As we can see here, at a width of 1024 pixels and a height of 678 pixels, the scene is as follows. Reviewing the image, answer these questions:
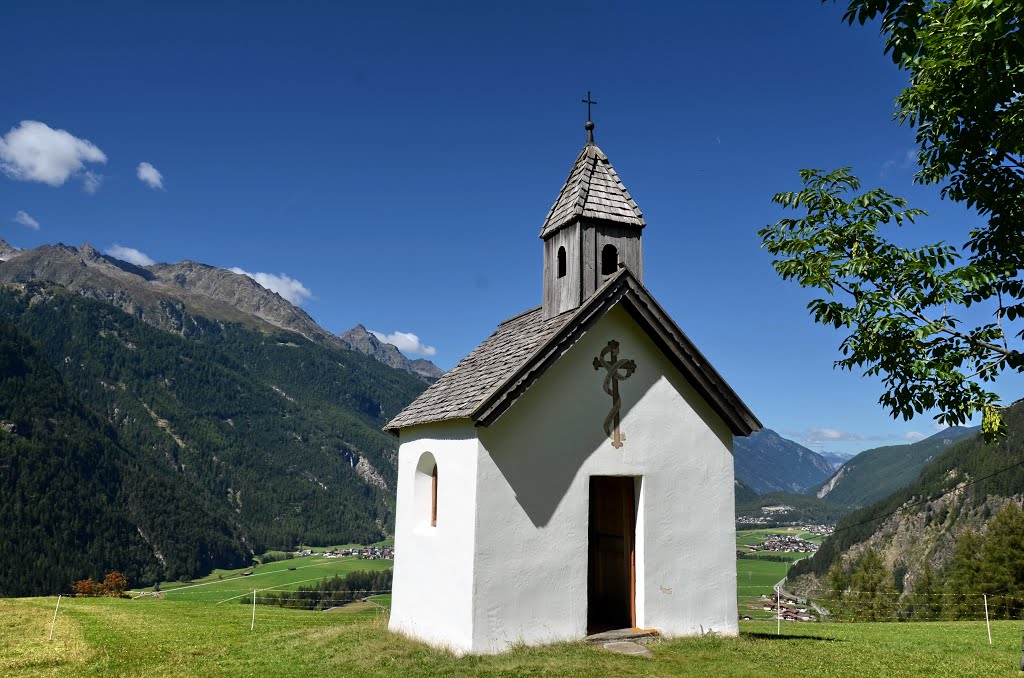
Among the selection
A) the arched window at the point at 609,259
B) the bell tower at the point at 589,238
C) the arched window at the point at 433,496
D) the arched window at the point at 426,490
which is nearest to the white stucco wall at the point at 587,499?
the bell tower at the point at 589,238

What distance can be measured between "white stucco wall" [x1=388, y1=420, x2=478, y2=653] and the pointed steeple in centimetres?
525

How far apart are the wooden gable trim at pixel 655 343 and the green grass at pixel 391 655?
4.17 metres

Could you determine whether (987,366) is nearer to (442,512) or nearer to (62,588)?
(442,512)

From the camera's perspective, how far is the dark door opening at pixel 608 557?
16.1 meters

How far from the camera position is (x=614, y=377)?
14.7 metres

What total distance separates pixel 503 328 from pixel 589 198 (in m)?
4.69

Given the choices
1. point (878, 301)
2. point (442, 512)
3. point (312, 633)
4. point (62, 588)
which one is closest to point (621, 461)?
point (442, 512)

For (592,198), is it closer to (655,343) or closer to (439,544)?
(655,343)

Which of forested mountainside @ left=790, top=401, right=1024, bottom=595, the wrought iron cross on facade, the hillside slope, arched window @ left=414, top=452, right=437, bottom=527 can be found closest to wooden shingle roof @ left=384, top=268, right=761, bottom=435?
the wrought iron cross on facade

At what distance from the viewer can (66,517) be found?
165m

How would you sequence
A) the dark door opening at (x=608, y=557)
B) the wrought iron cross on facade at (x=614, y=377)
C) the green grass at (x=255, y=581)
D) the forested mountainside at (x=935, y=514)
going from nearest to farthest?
the wrought iron cross on facade at (x=614, y=377), the dark door opening at (x=608, y=557), the forested mountainside at (x=935, y=514), the green grass at (x=255, y=581)

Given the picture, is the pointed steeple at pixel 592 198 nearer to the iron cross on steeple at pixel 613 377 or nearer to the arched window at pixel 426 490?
the iron cross on steeple at pixel 613 377

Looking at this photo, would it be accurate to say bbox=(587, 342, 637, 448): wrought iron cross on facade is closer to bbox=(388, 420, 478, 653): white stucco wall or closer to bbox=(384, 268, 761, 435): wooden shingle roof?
bbox=(384, 268, 761, 435): wooden shingle roof

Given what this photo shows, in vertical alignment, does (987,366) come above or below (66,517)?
above
